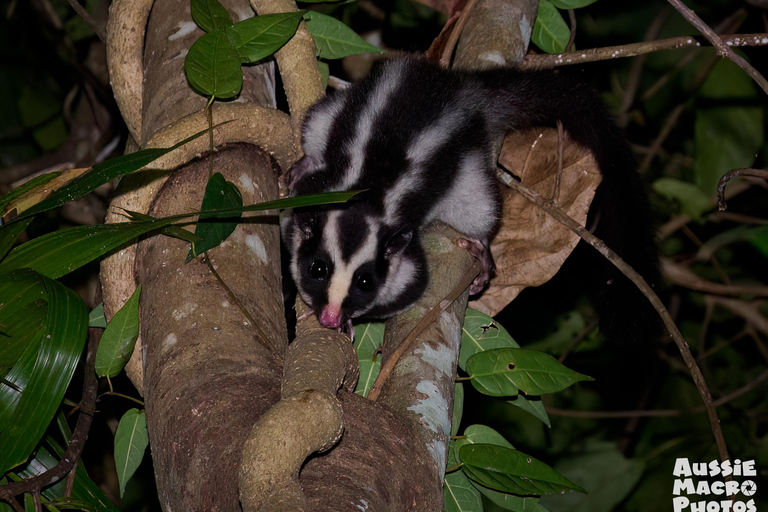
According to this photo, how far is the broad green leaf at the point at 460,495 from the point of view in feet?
6.86

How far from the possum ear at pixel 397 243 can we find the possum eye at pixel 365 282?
11 centimetres

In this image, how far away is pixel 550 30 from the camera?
9.75ft

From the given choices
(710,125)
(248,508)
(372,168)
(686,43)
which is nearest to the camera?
(248,508)

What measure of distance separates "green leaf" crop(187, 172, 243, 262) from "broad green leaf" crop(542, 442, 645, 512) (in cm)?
273

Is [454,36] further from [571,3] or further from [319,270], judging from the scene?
[319,270]

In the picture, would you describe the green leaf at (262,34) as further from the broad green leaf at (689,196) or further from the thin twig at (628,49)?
the broad green leaf at (689,196)

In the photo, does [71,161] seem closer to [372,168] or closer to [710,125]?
[372,168]

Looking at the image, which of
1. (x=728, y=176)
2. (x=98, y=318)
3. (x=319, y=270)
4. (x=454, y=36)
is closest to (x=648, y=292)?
(x=728, y=176)

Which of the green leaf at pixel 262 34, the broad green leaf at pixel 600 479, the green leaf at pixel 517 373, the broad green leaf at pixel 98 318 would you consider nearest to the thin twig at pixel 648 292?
the green leaf at pixel 517 373

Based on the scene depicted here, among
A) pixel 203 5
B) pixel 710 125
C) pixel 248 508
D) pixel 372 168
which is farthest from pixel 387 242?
pixel 710 125

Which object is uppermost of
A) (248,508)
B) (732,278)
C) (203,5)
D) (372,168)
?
(203,5)

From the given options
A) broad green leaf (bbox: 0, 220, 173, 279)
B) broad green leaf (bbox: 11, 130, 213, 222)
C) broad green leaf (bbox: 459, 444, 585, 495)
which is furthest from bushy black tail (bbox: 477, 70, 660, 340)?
broad green leaf (bbox: 0, 220, 173, 279)

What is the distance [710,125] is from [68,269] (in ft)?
10.5

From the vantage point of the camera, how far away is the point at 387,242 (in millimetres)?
2668
